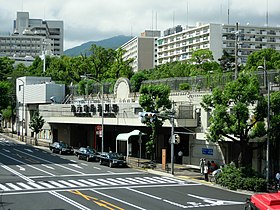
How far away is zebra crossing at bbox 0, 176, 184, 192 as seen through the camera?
32.0 meters

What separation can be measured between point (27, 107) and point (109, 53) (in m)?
22.0

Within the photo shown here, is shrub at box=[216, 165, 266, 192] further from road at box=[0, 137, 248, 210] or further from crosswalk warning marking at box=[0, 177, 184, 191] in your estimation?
crosswalk warning marking at box=[0, 177, 184, 191]

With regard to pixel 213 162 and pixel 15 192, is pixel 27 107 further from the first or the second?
pixel 15 192

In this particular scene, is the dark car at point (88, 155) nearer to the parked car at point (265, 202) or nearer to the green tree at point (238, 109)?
the green tree at point (238, 109)

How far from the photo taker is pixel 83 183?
112 feet

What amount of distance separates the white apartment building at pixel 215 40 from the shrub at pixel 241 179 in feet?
288

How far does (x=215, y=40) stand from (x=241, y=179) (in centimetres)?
9456

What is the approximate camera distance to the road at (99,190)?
→ 25.8 meters

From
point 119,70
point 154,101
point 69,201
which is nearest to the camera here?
point 69,201

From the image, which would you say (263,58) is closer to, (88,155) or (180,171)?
(88,155)

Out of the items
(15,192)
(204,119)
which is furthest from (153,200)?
(204,119)

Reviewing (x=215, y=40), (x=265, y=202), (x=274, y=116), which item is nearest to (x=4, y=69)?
(x=215, y=40)

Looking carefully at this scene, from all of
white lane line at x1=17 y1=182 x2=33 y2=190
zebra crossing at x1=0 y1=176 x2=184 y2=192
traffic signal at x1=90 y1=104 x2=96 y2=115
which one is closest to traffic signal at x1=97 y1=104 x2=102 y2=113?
traffic signal at x1=90 y1=104 x2=96 y2=115

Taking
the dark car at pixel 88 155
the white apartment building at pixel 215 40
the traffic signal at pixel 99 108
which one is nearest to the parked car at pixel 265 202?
the dark car at pixel 88 155
